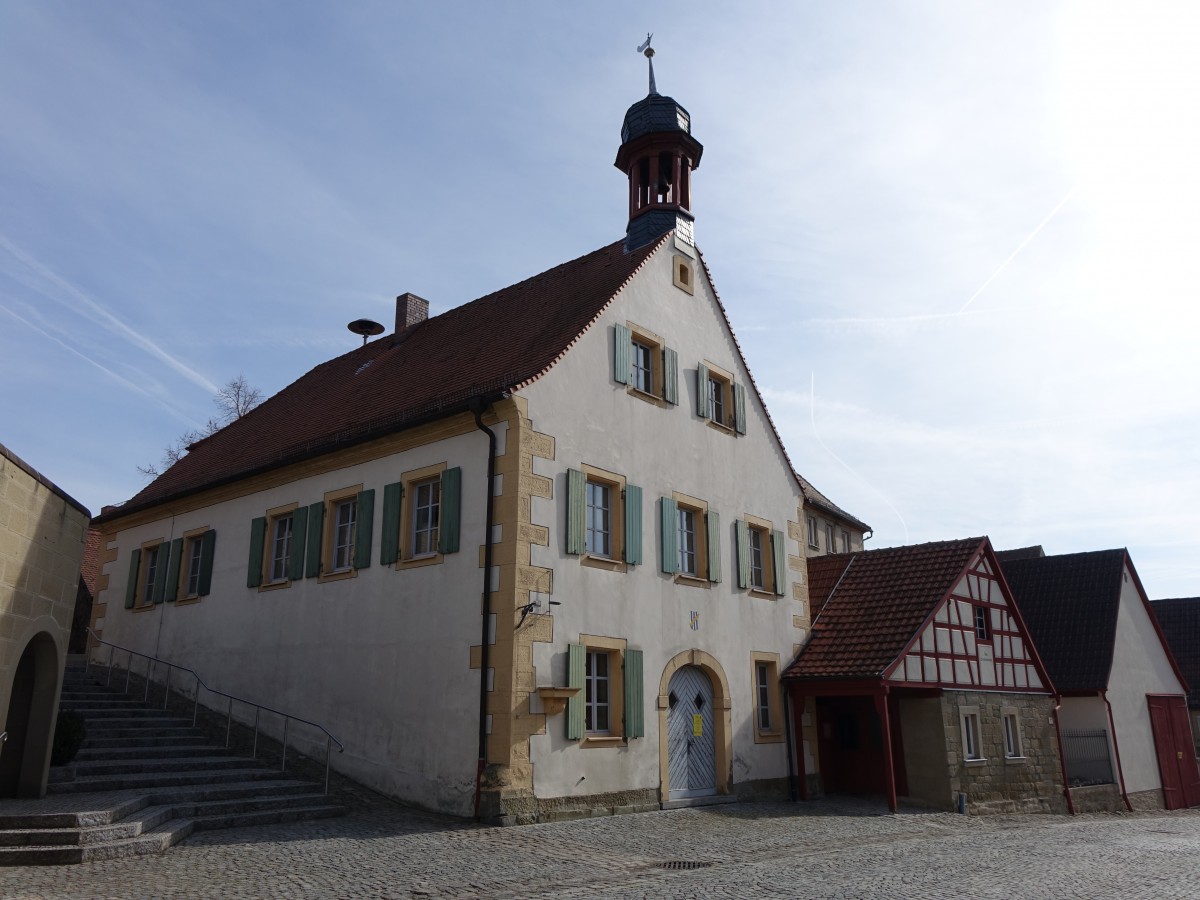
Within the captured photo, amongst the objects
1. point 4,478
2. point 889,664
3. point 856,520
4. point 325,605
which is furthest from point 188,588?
point 856,520

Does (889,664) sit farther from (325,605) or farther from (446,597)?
(325,605)

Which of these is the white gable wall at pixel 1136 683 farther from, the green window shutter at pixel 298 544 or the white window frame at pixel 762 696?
the green window shutter at pixel 298 544

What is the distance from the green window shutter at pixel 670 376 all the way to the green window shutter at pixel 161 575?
10237 millimetres

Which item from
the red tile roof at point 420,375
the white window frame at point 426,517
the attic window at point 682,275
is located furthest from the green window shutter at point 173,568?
the attic window at point 682,275

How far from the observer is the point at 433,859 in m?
10.0

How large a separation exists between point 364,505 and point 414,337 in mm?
6383

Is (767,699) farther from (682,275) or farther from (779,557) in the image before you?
(682,275)

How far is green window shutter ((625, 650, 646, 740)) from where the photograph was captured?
14242 mm

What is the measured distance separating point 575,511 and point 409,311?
10.3 m

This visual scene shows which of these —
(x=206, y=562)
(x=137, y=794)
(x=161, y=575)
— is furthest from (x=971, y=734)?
(x=161, y=575)

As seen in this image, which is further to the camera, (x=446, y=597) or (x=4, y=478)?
(x=446, y=597)

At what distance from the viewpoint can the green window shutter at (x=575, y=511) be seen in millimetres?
14048

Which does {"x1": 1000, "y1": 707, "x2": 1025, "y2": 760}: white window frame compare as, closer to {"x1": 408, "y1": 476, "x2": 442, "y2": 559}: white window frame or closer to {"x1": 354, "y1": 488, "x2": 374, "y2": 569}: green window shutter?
{"x1": 408, "y1": 476, "x2": 442, "y2": 559}: white window frame

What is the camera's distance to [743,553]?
692 inches
